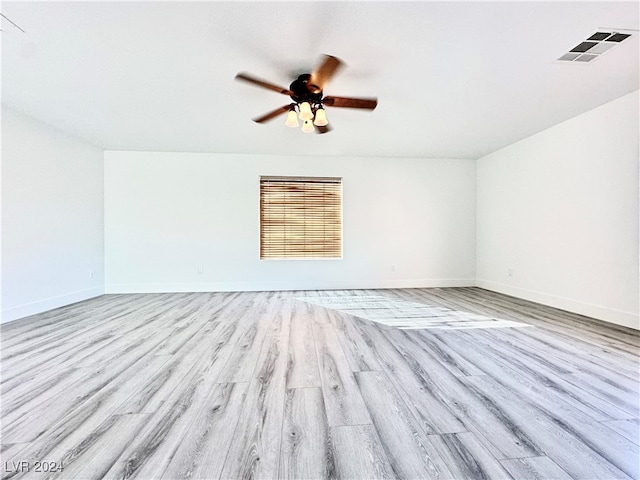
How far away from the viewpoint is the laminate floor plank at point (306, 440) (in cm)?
112

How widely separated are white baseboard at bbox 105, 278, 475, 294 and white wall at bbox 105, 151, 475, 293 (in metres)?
0.02

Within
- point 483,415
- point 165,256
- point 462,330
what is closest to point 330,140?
point 462,330

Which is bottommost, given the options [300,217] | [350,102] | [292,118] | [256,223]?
[256,223]

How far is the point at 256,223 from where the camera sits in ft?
17.3

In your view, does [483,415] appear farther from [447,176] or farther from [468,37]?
[447,176]

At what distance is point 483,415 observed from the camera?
4.88 feet

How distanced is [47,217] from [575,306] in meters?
7.22

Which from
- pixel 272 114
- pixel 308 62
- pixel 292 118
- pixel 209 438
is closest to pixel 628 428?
pixel 209 438

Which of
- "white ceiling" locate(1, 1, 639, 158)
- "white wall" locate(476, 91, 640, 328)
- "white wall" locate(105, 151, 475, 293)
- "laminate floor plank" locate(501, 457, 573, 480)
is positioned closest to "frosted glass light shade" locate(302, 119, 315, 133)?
"white ceiling" locate(1, 1, 639, 158)

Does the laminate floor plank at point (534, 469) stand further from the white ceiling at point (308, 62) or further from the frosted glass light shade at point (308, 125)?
the frosted glass light shade at point (308, 125)

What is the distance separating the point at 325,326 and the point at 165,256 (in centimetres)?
363

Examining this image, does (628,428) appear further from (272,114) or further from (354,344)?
(272,114)

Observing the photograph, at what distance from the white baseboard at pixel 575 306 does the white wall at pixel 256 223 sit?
0.97m

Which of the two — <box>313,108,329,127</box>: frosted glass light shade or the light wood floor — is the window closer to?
the light wood floor
